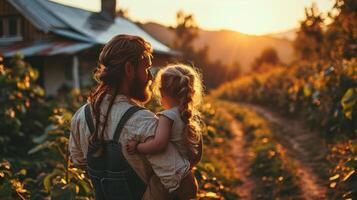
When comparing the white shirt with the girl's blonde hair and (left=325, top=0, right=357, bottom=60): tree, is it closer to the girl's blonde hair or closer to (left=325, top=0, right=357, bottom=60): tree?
the girl's blonde hair

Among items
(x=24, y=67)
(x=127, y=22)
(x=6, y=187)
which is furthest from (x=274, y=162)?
(x=127, y=22)

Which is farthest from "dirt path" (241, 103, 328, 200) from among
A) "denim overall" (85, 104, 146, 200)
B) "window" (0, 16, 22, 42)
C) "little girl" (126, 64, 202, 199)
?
"window" (0, 16, 22, 42)

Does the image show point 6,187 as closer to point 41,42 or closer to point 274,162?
Answer: point 274,162

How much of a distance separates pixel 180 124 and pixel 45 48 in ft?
54.7

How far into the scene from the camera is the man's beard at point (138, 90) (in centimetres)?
265

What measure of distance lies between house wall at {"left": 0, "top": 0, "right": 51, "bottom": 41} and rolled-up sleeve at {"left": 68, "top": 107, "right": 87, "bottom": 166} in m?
18.5

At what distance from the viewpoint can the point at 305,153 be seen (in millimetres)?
10273

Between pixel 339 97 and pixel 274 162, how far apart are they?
1507 millimetres

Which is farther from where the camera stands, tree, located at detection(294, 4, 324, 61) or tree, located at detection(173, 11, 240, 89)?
tree, located at detection(173, 11, 240, 89)

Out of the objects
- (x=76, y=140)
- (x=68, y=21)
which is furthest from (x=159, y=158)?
(x=68, y=21)

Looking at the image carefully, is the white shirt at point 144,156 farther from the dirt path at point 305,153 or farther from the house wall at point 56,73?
the house wall at point 56,73

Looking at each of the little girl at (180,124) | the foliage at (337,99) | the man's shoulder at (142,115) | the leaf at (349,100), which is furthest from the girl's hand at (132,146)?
the leaf at (349,100)

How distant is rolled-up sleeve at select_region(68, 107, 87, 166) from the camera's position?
279 centimetres

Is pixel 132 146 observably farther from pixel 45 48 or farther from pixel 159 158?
pixel 45 48
